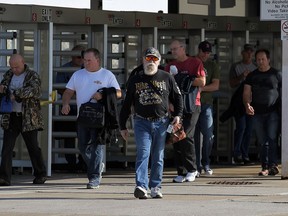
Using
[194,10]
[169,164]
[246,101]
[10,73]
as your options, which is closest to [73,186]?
[10,73]

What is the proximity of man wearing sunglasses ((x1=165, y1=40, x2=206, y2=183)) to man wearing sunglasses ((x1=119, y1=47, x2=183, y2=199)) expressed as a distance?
2.16 metres

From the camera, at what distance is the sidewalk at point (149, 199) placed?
12.1 metres

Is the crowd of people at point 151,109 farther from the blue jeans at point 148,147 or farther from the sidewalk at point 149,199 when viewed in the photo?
the sidewalk at point 149,199

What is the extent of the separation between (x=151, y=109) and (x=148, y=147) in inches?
17.4

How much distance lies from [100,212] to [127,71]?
23.7 ft

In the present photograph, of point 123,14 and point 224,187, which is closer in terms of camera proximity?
point 224,187

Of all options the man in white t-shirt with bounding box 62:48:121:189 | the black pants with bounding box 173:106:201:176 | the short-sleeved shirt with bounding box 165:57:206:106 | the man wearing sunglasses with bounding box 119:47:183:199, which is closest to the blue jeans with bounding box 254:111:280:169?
the black pants with bounding box 173:106:201:176

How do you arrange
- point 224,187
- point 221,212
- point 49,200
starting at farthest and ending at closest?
point 224,187, point 49,200, point 221,212

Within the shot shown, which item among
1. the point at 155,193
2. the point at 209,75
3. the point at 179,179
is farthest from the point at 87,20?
the point at 155,193

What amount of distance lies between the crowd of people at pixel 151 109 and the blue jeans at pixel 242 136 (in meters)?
1.60

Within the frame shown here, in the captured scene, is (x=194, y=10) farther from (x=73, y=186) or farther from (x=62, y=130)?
(x=73, y=186)

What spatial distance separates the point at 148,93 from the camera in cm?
1345

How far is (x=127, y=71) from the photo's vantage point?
1897 cm

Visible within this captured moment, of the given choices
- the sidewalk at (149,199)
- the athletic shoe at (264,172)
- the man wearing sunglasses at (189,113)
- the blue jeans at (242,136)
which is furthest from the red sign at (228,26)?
the man wearing sunglasses at (189,113)
